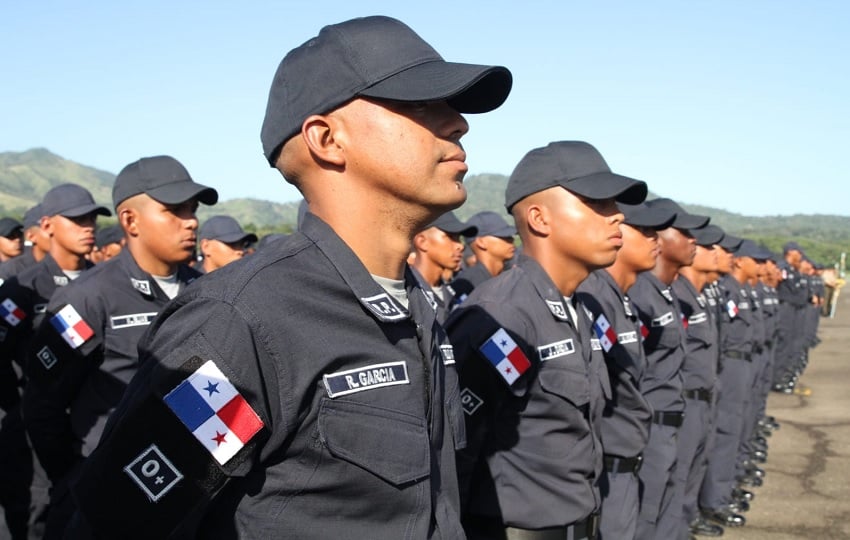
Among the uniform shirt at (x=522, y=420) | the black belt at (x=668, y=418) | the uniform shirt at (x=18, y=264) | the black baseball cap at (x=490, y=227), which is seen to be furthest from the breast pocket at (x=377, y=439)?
the uniform shirt at (x=18, y=264)

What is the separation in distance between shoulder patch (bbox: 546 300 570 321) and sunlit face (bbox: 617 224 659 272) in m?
1.91

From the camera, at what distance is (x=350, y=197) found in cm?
180

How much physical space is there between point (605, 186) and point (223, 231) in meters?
5.64

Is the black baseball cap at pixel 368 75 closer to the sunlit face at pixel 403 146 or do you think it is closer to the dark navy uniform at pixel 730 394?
the sunlit face at pixel 403 146

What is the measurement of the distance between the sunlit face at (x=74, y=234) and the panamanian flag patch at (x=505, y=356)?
462 centimetres

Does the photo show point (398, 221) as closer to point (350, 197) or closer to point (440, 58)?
point (350, 197)

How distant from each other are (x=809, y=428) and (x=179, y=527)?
11.1m

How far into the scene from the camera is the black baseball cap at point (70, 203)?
6297 mm

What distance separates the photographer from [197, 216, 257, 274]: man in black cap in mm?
8250

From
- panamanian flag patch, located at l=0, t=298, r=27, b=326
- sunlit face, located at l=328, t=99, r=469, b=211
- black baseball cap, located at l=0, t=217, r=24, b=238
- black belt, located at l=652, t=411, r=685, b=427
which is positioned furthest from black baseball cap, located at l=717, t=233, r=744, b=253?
black baseball cap, located at l=0, t=217, r=24, b=238

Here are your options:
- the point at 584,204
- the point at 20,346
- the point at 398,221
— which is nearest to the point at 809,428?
the point at 584,204

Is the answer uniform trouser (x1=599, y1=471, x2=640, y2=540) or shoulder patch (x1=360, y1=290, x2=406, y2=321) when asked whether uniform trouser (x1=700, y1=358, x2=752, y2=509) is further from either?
shoulder patch (x1=360, y1=290, x2=406, y2=321)

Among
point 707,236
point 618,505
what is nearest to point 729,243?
point 707,236

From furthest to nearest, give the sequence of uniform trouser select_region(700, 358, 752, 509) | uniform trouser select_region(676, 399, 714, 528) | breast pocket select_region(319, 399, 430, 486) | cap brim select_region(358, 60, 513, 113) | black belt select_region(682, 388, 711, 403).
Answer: uniform trouser select_region(700, 358, 752, 509) → black belt select_region(682, 388, 711, 403) → uniform trouser select_region(676, 399, 714, 528) → cap brim select_region(358, 60, 513, 113) → breast pocket select_region(319, 399, 430, 486)
